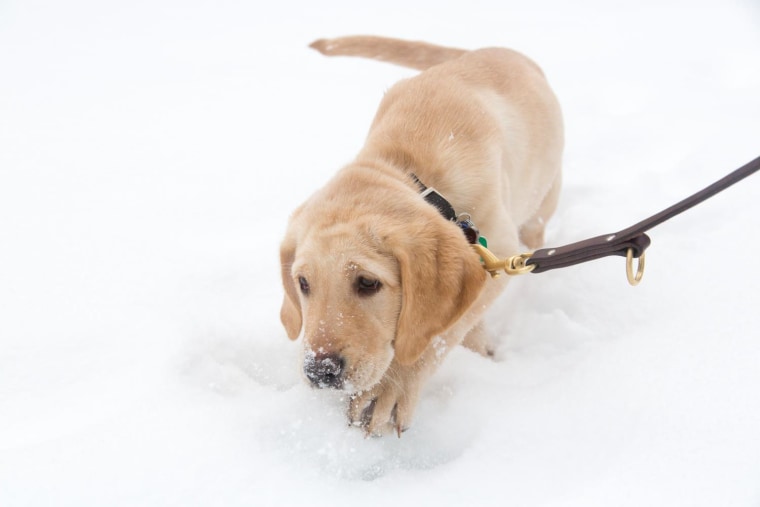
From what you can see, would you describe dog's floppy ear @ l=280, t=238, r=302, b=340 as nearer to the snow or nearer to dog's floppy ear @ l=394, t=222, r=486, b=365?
the snow

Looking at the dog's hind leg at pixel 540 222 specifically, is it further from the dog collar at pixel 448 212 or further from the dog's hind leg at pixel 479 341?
the dog collar at pixel 448 212

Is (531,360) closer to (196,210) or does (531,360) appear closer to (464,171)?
(464,171)

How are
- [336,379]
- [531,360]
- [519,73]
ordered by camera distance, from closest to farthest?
[336,379] → [531,360] → [519,73]

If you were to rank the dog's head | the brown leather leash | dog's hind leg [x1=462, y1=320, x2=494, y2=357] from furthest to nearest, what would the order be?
dog's hind leg [x1=462, y1=320, x2=494, y2=357] → the dog's head → the brown leather leash

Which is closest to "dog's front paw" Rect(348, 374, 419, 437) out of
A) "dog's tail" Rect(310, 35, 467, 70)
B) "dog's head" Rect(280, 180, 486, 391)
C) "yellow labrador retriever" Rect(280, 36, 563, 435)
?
"yellow labrador retriever" Rect(280, 36, 563, 435)

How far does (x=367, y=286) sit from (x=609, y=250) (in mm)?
1003

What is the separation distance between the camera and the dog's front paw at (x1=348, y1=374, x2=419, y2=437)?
279cm

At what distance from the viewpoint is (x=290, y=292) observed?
286 cm

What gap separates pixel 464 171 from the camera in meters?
3.05

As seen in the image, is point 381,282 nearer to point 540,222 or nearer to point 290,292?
point 290,292

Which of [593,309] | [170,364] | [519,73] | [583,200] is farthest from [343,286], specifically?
[583,200]

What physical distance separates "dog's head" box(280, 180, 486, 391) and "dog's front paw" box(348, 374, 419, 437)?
288 mm

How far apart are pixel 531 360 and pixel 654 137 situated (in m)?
3.43

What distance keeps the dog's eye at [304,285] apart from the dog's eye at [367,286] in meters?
0.23
